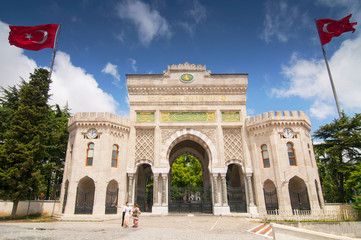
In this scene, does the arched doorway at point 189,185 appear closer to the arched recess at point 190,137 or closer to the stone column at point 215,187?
the stone column at point 215,187

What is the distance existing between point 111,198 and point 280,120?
48.9 ft

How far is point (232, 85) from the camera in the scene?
20.2 metres

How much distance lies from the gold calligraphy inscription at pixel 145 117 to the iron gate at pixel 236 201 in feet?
31.4

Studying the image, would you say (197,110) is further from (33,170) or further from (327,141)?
(33,170)

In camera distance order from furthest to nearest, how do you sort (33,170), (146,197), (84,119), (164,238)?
1. (146,197)
2. (84,119)
3. (33,170)
4. (164,238)

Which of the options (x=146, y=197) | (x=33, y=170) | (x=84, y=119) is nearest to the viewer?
(x=33, y=170)

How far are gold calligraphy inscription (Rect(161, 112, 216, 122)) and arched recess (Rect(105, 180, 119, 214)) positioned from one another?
22.3 feet

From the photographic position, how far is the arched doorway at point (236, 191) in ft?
60.3

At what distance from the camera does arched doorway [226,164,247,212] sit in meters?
18.4

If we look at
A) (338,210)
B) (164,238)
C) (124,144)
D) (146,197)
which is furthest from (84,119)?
(338,210)

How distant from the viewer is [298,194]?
17.2 metres

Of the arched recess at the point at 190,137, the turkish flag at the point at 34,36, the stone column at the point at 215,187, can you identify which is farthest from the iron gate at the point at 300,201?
the turkish flag at the point at 34,36

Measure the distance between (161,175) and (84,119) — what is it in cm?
766

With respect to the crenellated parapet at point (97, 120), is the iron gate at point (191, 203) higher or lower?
lower
